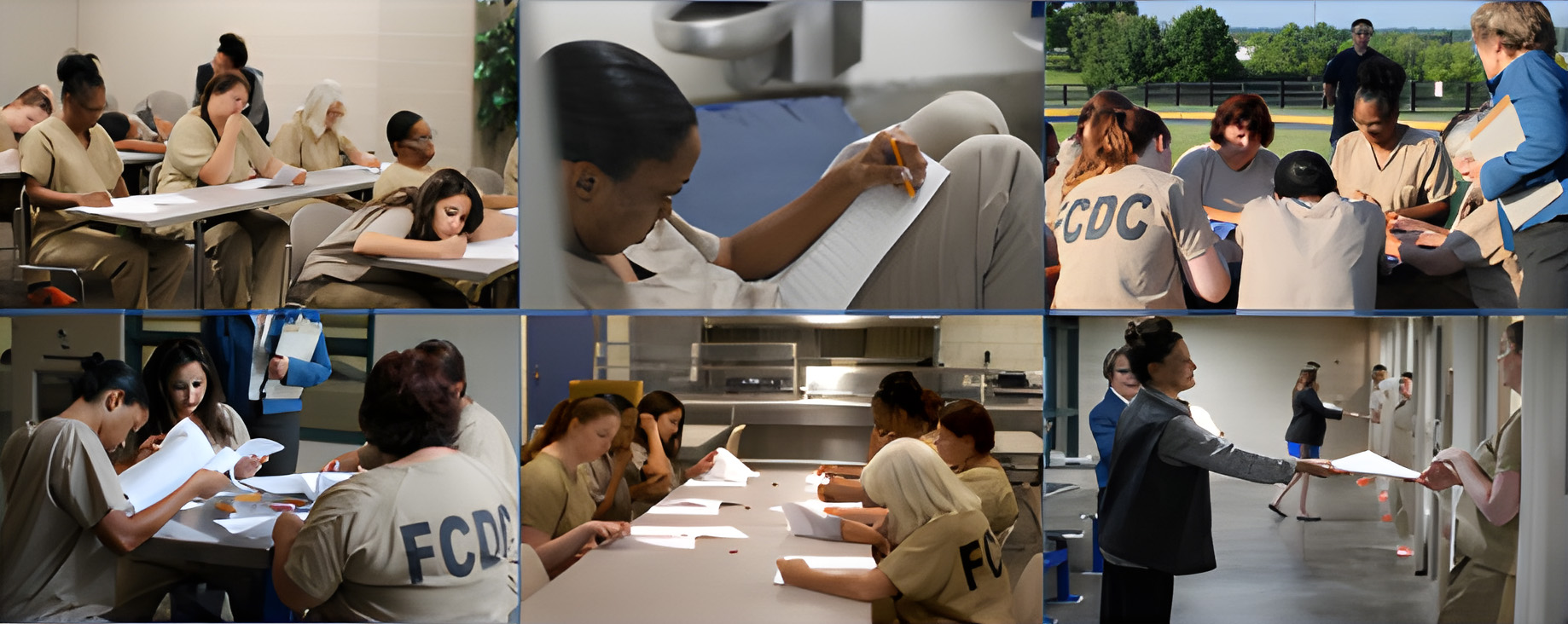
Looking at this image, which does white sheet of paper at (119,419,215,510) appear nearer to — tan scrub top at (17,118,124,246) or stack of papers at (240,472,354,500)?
stack of papers at (240,472,354,500)

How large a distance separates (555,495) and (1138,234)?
1653 mm

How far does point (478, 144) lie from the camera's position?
2914 millimetres

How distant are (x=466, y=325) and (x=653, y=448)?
1.93 ft

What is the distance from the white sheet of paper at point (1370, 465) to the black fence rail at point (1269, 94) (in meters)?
0.88

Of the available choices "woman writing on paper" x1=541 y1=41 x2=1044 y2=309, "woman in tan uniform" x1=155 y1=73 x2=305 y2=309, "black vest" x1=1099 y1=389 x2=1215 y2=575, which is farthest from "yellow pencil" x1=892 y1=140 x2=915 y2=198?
"woman in tan uniform" x1=155 y1=73 x2=305 y2=309

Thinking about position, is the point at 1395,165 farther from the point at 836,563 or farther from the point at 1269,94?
Answer: the point at 836,563

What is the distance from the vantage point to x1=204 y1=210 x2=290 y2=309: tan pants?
2955mm

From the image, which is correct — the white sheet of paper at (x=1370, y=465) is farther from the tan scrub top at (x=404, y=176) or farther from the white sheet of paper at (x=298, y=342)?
the white sheet of paper at (x=298, y=342)

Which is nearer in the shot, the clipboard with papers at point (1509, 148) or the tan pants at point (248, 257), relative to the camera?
the clipboard with papers at point (1509, 148)

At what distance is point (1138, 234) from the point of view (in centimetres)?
282

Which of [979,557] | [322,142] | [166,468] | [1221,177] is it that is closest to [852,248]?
[979,557]

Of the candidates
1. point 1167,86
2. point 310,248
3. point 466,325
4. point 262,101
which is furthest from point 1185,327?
point 262,101

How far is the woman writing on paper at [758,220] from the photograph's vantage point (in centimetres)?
283

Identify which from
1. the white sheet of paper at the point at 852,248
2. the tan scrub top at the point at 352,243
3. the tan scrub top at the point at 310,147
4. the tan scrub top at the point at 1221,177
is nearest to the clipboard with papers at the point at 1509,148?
the tan scrub top at the point at 1221,177
